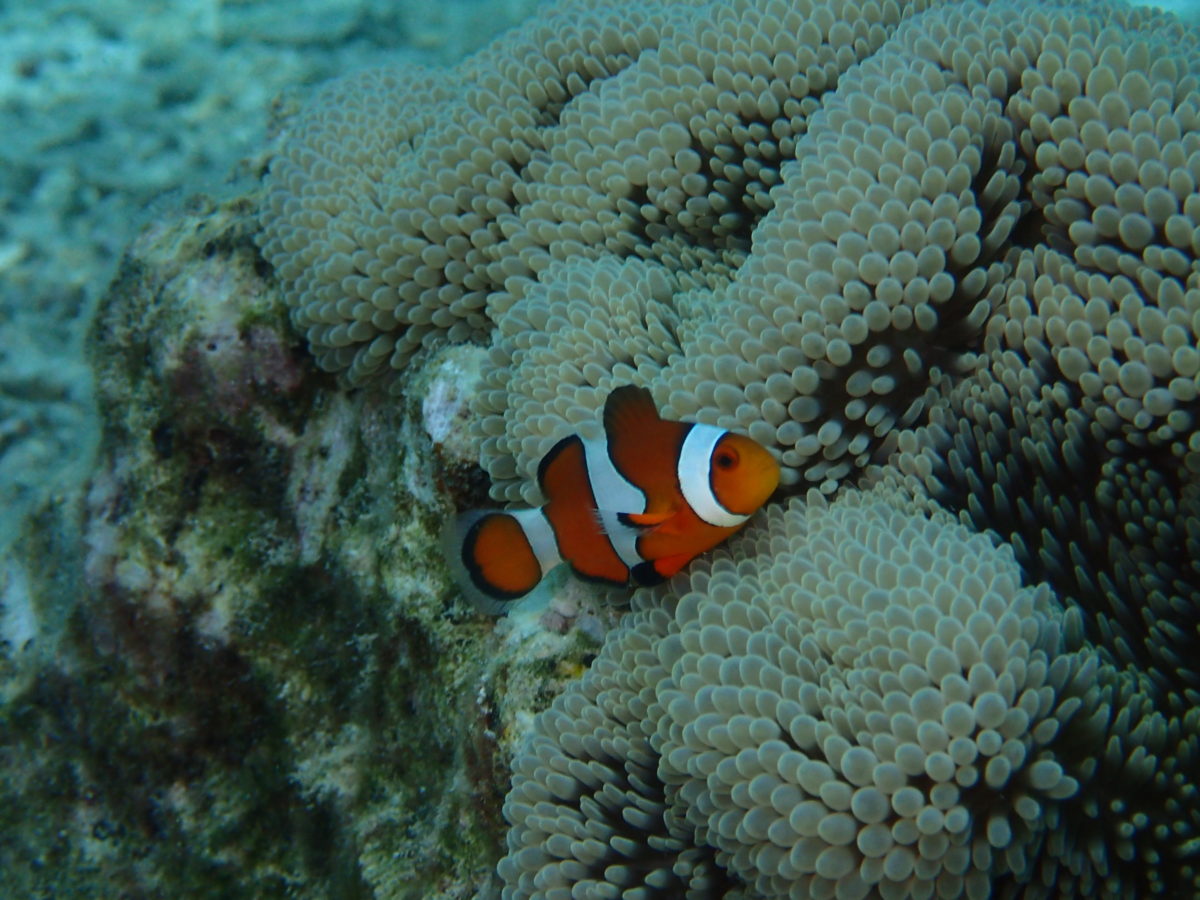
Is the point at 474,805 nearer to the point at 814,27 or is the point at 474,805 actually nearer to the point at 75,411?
the point at 814,27

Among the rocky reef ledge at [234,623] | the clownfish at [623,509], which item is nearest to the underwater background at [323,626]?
the rocky reef ledge at [234,623]

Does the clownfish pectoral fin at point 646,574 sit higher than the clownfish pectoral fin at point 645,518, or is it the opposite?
the clownfish pectoral fin at point 645,518

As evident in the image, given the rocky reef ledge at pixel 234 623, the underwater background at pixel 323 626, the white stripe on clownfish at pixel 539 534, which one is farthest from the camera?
the rocky reef ledge at pixel 234 623

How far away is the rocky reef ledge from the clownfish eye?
36.0 inches

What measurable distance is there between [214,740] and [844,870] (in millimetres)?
2680

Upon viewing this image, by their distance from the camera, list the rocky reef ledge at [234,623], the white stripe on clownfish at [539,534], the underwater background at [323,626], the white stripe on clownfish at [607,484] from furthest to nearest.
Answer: the rocky reef ledge at [234,623] → the white stripe on clownfish at [539,534] → the white stripe on clownfish at [607,484] → the underwater background at [323,626]

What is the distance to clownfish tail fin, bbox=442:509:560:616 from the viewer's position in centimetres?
167

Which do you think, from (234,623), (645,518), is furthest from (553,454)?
(234,623)

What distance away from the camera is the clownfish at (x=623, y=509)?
1.48 m

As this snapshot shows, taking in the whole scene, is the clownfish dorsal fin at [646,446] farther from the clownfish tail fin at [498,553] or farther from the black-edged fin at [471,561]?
the black-edged fin at [471,561]

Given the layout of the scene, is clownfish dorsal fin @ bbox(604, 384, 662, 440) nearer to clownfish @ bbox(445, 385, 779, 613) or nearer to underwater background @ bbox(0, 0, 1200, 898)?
clownfish @ bbox(445, 385, 779, 613)

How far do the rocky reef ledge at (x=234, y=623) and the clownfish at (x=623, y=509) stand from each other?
496 millimetres

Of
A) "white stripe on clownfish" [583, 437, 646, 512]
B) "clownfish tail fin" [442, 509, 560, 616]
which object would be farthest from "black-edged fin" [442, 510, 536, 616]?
"white stripe on clownfish" [583, 437, 646, 512]

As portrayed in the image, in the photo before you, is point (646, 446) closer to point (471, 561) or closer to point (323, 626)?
point (471, 561)
